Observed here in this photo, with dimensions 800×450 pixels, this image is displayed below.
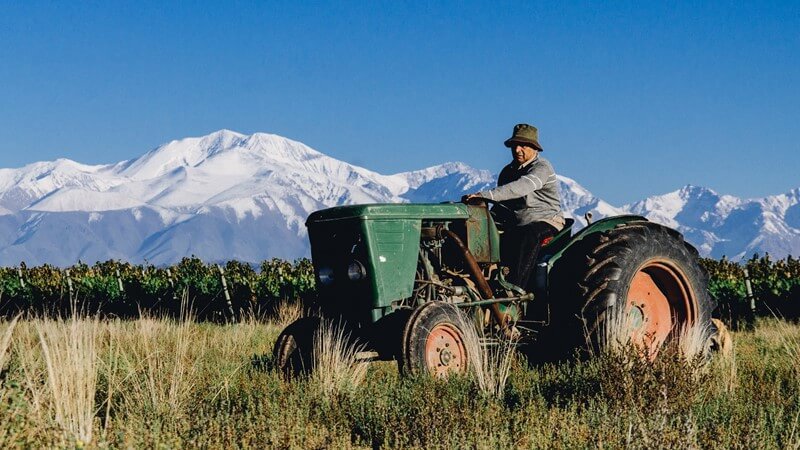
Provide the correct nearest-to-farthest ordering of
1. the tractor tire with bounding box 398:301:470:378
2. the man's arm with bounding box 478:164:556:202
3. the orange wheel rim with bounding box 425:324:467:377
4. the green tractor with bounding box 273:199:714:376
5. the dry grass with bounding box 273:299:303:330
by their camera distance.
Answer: the tractor tire with bounding box 398:301:470:378
the orange wheel rim with bounding box 425:324:467:377
the green tractor with bounding box 273:199:714:376
the man's arm with bounding box 478:164:556:202
the dry grass with bounding box 273:299:303:330

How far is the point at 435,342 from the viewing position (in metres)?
7.11

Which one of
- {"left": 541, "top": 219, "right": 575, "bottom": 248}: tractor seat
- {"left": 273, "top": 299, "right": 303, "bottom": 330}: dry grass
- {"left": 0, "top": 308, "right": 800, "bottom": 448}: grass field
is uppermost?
{"left": 541, "top": 219, "right": 575, "bottom": 248}: tractor seat

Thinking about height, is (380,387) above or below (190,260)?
below

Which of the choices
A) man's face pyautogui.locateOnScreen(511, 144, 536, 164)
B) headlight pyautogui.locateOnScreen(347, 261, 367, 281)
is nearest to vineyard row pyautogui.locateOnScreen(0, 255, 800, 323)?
man's face pyautogui.locateOnScreen(511, 144, 536, 164)

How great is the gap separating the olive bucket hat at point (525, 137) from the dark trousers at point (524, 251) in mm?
815

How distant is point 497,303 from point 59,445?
4106 millimetres

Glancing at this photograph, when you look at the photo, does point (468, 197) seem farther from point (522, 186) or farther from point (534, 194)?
point (534, 194)

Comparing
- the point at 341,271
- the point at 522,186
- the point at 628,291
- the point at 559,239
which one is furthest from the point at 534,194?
the point at 341,271

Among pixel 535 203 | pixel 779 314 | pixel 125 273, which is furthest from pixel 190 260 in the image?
pixel 535 203

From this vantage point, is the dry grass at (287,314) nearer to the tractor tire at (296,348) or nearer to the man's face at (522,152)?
the tractor tire at (296,348)

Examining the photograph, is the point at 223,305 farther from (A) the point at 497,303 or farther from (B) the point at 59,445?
(B) the point at 59,445

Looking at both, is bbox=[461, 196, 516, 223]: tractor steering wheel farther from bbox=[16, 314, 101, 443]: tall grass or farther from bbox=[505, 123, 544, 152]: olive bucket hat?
bbox=[16, 314, 101, 443]: tall grass

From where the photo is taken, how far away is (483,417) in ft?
19.1

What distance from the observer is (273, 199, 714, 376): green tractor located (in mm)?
7359
